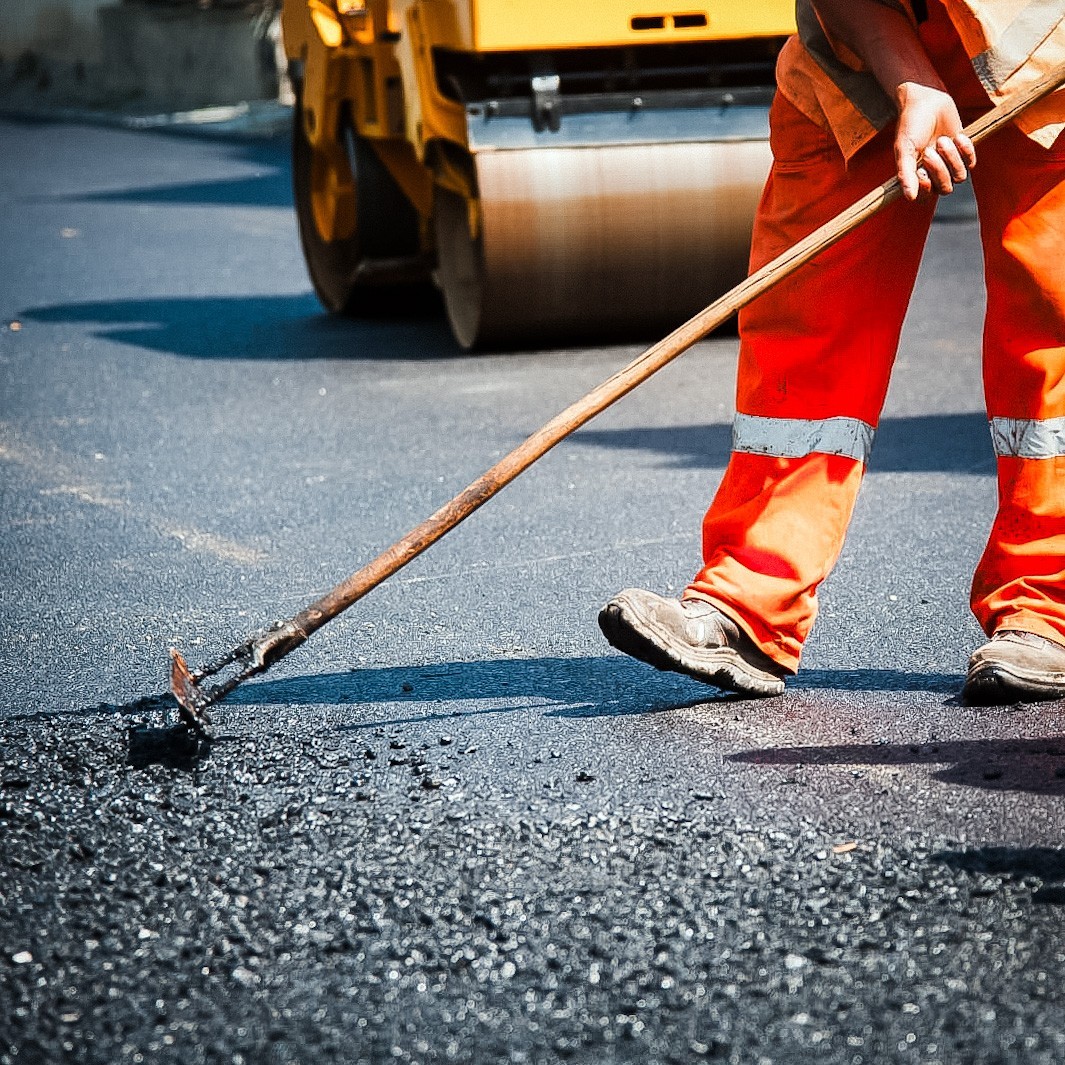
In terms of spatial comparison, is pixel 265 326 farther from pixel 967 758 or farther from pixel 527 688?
pixel 967 758

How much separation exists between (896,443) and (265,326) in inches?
135

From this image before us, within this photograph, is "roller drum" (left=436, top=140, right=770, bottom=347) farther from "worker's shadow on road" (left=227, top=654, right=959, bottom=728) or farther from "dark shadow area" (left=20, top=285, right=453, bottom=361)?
"worker's shadow on road" (left=227, top=654, right=959, bottom=728)

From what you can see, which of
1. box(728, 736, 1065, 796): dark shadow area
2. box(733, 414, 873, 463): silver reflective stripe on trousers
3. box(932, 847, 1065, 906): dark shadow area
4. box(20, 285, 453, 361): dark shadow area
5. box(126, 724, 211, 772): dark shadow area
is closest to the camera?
box(932, 847, 1065, 906): dark shadow area

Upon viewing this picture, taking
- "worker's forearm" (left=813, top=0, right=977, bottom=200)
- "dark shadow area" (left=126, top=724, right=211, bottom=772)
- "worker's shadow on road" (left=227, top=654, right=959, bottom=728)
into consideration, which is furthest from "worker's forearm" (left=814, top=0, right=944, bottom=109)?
"dark shadow area" (left=126, top=724, right=211, bottom=772)

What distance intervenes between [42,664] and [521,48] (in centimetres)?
347

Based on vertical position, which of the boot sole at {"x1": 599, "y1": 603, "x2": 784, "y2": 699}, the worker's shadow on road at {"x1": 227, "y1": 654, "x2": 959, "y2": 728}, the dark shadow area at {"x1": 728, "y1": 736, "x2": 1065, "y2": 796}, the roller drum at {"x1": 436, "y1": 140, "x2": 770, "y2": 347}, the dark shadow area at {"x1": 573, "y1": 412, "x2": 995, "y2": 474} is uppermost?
the roller drum at {"x1": 436, "y1": 140, "x2": 770, "y2": 347}

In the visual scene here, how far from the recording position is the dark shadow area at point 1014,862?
89.4 inches

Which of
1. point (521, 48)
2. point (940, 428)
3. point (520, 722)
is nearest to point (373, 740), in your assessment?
point (520, 722)

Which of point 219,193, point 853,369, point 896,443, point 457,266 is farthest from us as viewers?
point 219,193

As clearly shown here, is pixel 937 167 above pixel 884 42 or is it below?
below

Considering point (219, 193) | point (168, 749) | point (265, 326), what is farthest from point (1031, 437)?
point (219, 193)

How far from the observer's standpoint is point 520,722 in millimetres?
2934

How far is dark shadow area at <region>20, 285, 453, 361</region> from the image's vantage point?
23.0 feet

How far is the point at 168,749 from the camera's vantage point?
2.77 metres
